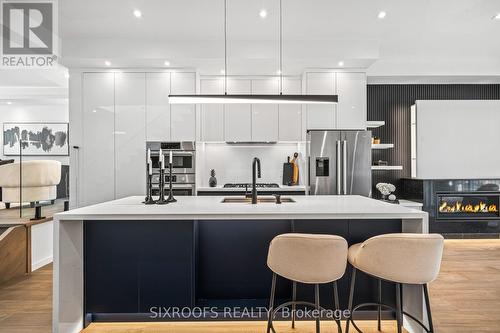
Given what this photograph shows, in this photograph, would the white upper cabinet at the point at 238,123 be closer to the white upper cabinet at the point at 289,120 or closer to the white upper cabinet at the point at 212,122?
the white upper cabinet at the point at 212,122

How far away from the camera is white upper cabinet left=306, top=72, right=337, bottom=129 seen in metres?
4.26

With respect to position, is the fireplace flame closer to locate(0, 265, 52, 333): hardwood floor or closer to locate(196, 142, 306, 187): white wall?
locate(196, 142, 306, 187): white wall

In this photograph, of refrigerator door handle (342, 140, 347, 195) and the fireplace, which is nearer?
refrigerator door handle (342, 140, 347, 195)

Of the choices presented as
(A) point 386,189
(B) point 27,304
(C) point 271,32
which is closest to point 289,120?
(C) point 271,32

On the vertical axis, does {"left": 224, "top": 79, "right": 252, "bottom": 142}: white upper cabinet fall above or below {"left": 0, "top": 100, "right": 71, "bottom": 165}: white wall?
below

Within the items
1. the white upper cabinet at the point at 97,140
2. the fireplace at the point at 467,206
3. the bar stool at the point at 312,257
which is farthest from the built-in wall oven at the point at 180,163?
the fireplace at the point at 467,206

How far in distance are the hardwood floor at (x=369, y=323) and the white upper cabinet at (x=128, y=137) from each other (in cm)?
139

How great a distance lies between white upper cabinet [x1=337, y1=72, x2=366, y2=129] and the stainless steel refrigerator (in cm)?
21

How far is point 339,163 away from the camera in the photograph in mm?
4129

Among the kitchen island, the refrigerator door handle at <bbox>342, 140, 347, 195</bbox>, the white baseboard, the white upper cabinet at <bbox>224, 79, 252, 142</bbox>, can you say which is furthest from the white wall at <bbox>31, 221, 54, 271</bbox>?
the refrigerator door handle at <bbox>342, 140, 347, 195</bbox>

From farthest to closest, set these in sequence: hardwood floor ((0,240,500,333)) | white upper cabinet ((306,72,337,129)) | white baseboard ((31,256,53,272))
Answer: white upper cabinet ((306,72,337,129)), white baseboard ((31,256,53,272)), hardwood floor ((0,240,500,333))

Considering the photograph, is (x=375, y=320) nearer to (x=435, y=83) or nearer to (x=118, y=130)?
(x=118, y=130)

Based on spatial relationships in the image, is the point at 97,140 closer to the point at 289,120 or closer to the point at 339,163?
the point at 289,120

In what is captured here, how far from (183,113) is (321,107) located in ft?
6.65
